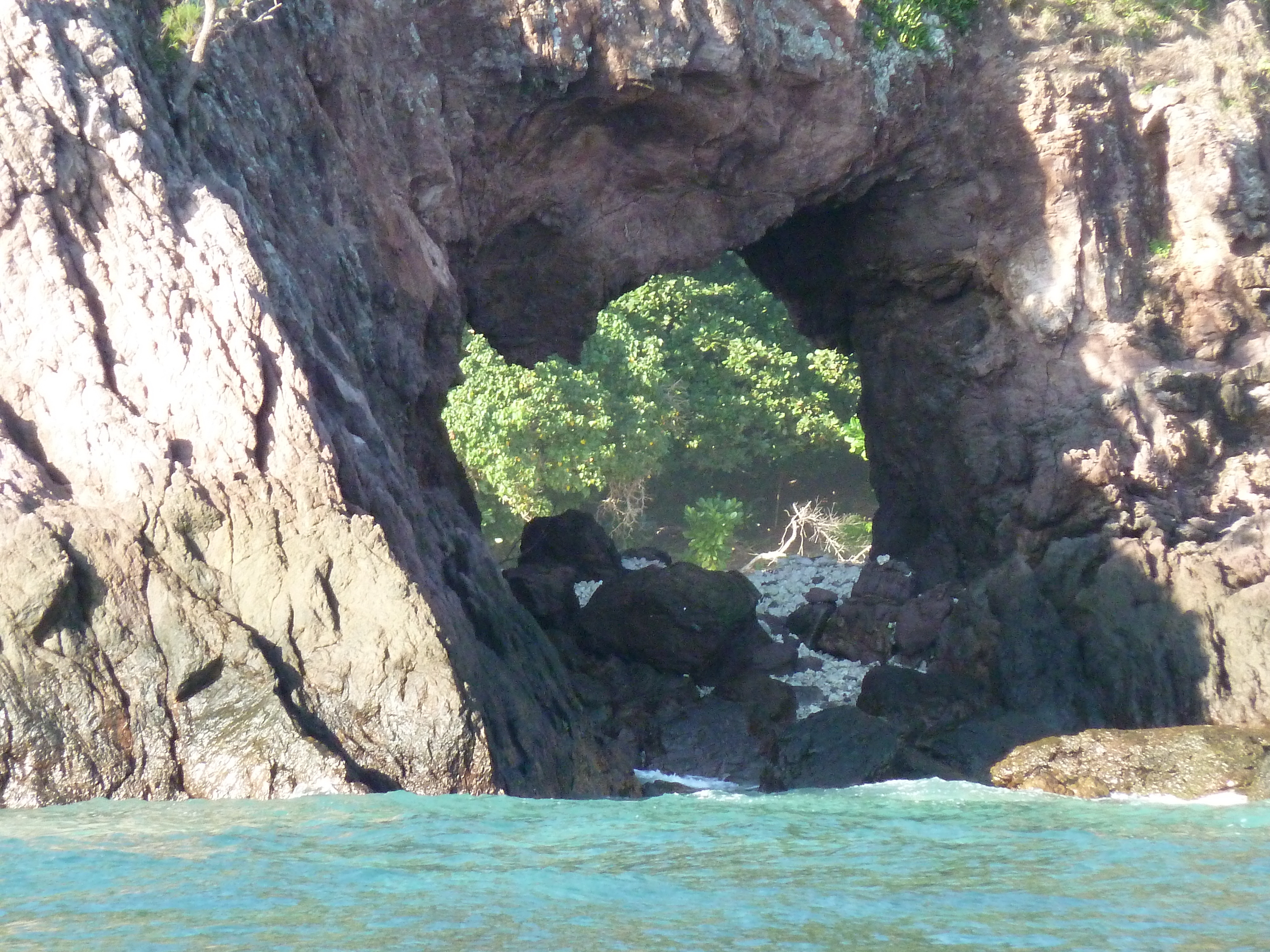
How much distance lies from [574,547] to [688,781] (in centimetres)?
531

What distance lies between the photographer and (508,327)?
45.6 ft

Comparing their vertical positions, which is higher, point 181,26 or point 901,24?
point 901,24

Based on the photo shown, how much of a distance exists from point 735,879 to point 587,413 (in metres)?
16.1

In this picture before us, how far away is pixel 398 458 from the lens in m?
9.41

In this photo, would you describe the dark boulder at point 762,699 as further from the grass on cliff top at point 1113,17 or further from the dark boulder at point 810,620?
the grass on cliff top at point 1113,17

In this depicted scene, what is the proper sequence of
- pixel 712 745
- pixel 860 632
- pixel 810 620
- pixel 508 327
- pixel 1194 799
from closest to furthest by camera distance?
pixel 1194 799 → pixel 712 745 → pixel 508 327 → pixel 860 632 → pixel 810 620

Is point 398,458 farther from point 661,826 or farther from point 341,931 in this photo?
point 341,931

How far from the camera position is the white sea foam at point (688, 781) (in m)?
10.4

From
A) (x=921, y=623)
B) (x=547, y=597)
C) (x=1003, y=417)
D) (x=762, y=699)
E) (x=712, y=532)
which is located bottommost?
(x=762, y=699)

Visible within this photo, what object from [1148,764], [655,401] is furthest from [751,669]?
[655,401]

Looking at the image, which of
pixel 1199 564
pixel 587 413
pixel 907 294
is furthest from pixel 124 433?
pixel 587 413

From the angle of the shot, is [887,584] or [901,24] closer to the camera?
[901,24]

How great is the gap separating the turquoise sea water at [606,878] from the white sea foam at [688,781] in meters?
2.96

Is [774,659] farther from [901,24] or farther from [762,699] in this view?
[901,24]
